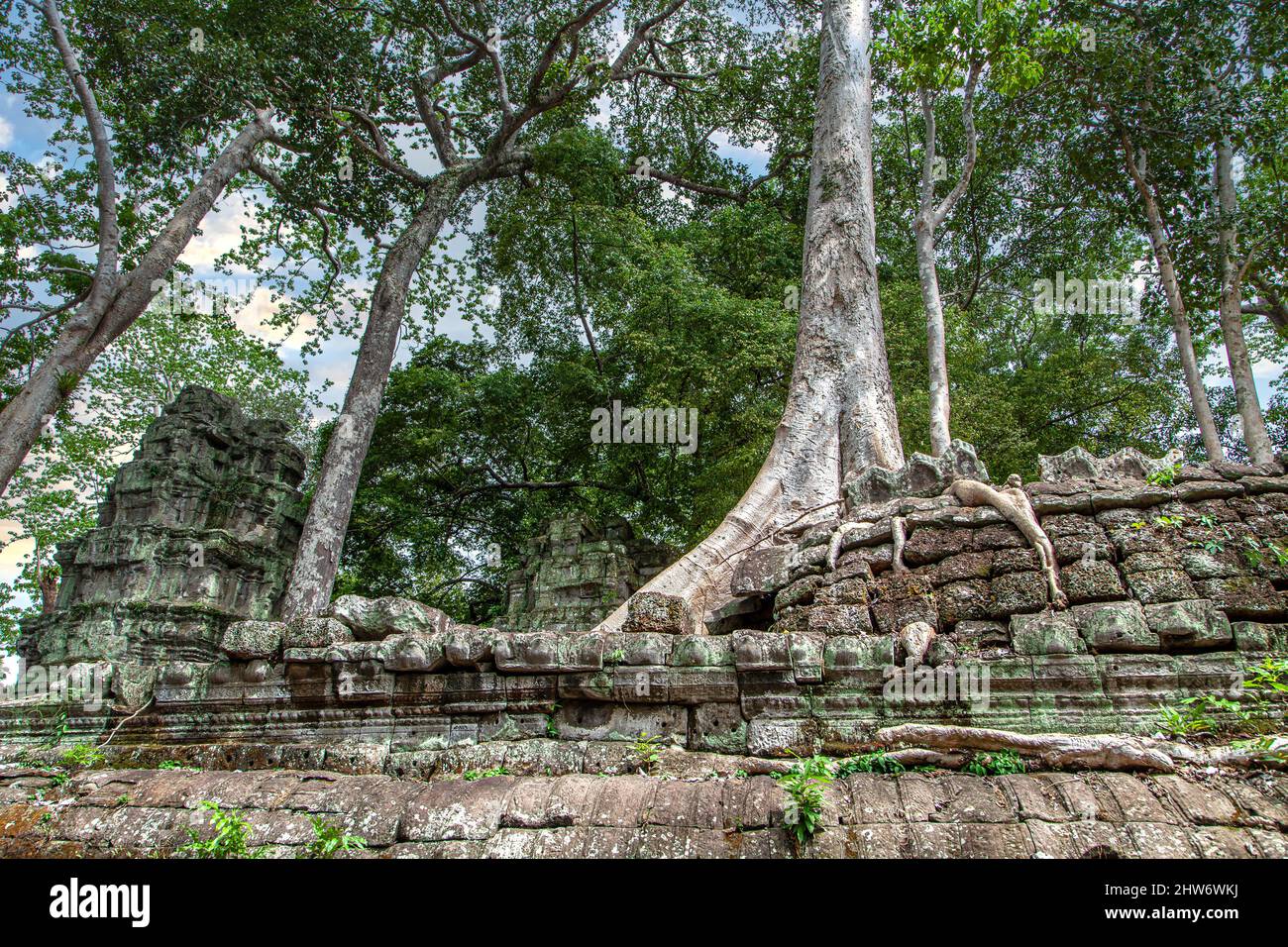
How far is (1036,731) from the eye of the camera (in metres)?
3.03

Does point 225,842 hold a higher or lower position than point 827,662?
lower

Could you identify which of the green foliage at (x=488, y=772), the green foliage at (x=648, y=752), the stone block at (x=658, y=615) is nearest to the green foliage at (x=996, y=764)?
the green foliage at (x=648, y=752)

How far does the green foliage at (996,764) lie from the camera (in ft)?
8.84

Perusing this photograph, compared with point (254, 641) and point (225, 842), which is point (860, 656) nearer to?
point (225, 842)

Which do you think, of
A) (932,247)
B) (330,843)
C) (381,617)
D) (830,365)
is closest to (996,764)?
(330,843)

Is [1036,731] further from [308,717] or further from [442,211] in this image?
[442,211]

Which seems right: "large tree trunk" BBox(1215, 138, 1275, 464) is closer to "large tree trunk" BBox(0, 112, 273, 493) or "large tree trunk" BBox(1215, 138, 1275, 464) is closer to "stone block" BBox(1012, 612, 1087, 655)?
"stone block" BBox(1012, 612, 1087, 655)

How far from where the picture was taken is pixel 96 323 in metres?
9.64

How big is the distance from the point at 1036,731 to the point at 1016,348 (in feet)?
52.3

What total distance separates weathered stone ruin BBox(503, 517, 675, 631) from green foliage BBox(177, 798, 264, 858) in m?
7.45

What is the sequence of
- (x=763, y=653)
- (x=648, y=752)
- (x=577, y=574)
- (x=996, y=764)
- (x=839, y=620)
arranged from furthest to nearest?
(x=577, y=574) < (x=839, y=620) < (x=763, y=653) < (x=648, y=752) < (x=996, y=764)

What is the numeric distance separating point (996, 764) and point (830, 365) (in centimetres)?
551

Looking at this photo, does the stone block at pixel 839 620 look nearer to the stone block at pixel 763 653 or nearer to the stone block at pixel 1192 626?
the stone block at pixel 763 653
